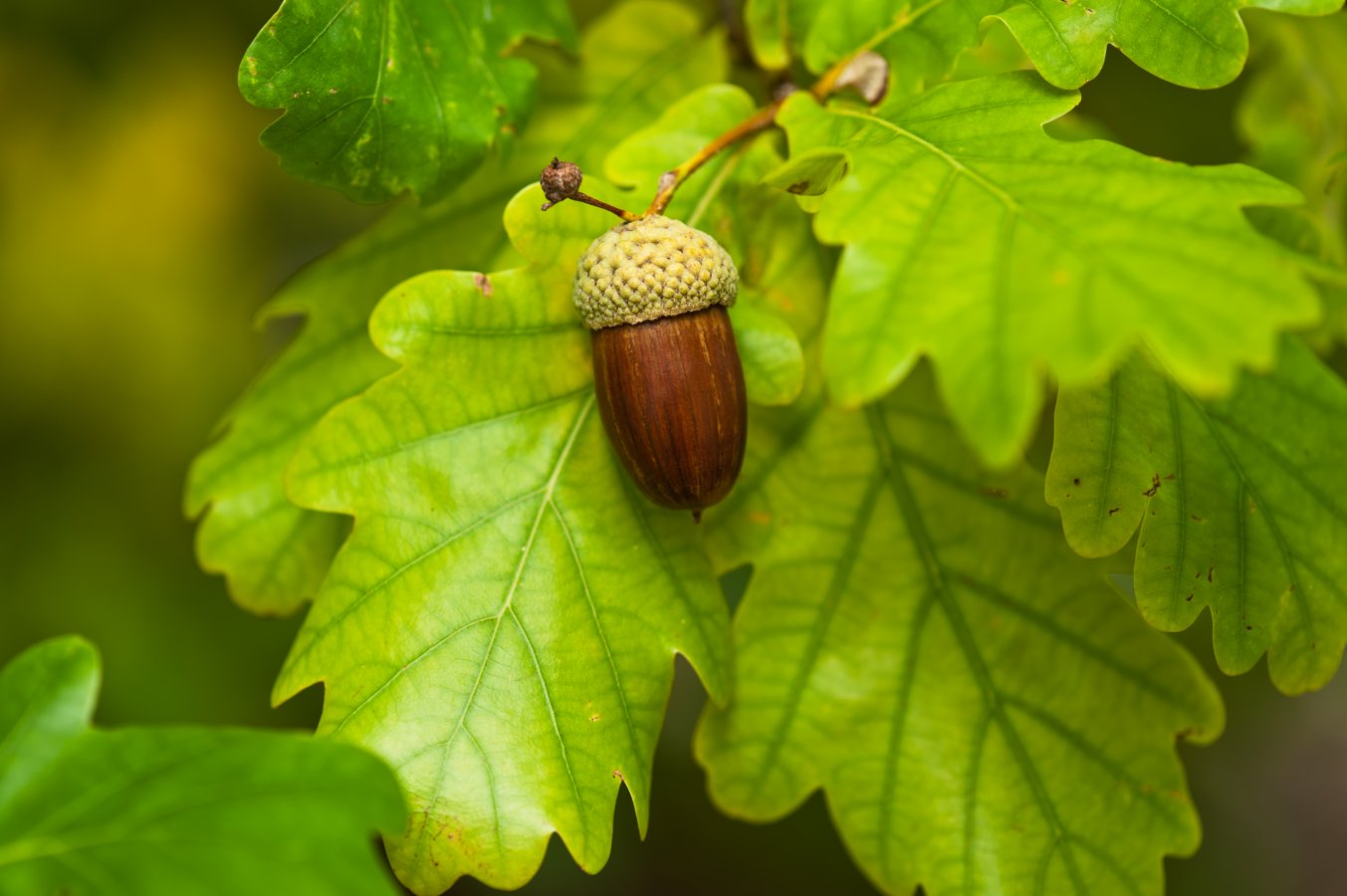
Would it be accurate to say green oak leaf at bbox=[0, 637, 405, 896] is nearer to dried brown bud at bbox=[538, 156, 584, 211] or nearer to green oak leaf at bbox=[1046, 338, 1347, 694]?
dried brown bud at bbox=[538, 156, 584, 211]

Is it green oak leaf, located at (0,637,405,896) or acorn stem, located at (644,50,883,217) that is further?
acorn stem, located at (644,50,883,217)

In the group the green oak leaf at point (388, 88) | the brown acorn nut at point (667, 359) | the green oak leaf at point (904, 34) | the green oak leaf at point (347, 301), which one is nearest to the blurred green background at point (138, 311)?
the green oak leaf at point (347, 301)

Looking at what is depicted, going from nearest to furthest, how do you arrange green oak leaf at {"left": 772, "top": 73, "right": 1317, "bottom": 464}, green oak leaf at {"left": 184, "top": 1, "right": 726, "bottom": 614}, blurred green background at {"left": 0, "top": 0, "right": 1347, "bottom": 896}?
green oak leaf at {"left": 772, "top": 73, "right": 1317, "bottom": 464} → green oak leaf at {"left": 184, "top": 1, "right": 726, "bottom": 614} → blurred green background at {"left": 0, "top": 0, "right": 1347, "bottom": 896}

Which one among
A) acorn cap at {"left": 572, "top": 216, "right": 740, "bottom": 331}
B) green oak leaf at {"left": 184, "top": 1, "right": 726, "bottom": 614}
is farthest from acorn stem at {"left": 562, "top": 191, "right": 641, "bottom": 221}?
green oak leaf at {"left": 184, "top": 1, "right": 726, "bottom": 614}

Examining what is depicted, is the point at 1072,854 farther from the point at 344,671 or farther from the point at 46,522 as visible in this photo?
the point at 46,522

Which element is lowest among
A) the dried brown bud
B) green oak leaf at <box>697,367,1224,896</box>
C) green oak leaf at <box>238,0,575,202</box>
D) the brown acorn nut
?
green oak leaf at <box>697,367,1224,896</box>

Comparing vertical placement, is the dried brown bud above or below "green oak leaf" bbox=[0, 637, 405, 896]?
above
